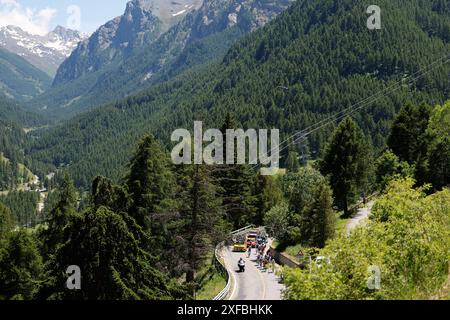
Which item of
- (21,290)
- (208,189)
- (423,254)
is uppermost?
(208,189)

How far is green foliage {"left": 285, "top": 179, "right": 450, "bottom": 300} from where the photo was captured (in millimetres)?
18984

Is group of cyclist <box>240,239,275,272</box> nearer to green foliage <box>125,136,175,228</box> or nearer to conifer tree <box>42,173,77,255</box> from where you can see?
green foliage <box>125,136,175,228</box>

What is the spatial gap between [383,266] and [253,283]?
1869 centimetres

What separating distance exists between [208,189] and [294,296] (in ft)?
66.2

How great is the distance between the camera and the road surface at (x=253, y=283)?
1330 inches

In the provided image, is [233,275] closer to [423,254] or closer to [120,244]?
[120,244]

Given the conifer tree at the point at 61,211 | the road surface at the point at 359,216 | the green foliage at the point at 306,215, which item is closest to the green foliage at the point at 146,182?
the conifer tree at the point at 61,211

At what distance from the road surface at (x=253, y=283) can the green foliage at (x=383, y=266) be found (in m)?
9.98

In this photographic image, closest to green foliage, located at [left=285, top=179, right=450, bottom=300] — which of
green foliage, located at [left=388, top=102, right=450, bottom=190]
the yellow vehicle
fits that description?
the yellow vehicle

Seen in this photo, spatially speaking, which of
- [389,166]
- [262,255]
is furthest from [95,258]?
[389,166]

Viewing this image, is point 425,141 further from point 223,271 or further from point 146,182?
point 146,182
